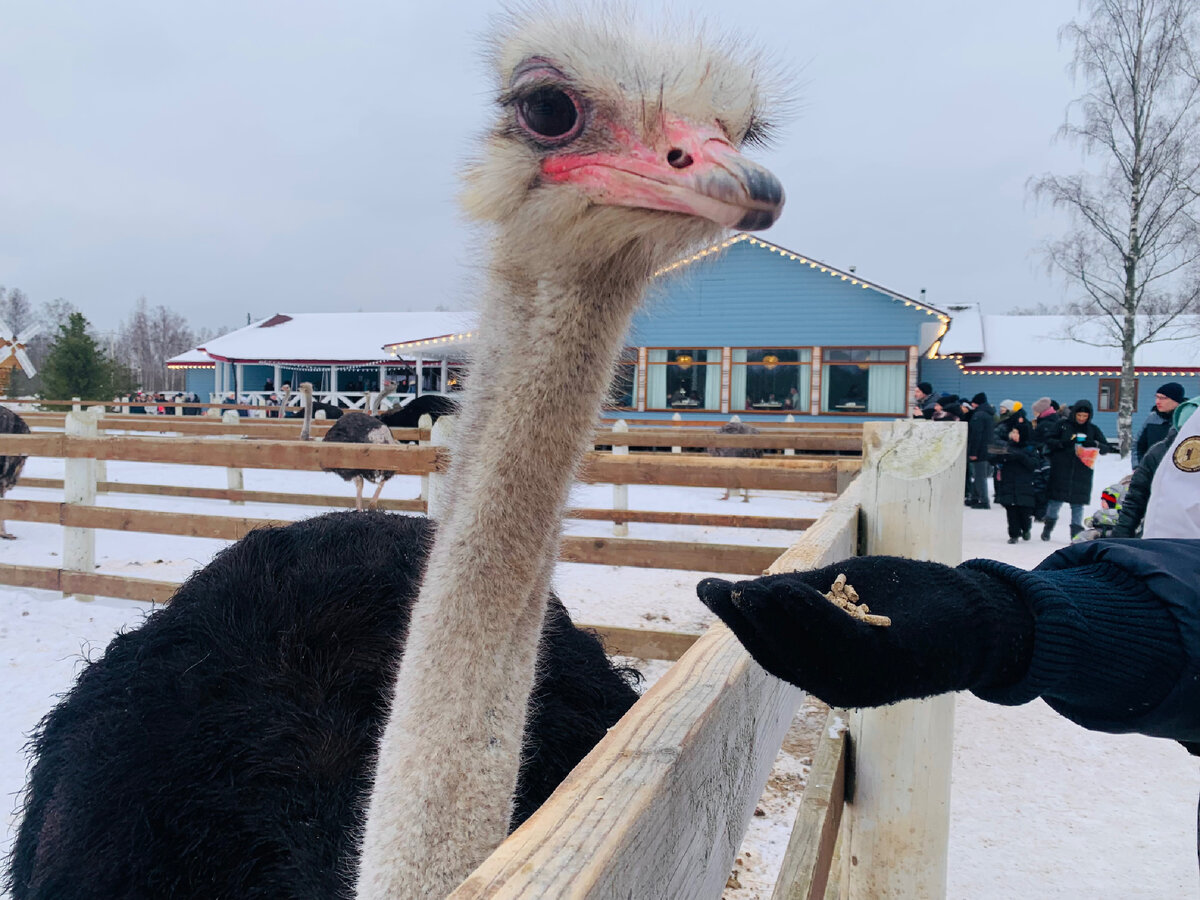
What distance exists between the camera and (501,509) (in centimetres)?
119

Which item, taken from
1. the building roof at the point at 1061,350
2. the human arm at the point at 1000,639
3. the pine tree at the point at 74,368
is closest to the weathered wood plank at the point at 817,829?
the human arm at the point at 1000,639

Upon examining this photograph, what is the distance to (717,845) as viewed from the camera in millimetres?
812

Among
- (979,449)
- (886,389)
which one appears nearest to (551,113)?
(979,449)

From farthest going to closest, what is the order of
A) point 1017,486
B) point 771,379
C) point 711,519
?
point 771,379, point 1017,486, point 711,519

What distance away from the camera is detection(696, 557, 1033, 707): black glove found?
2.27ft

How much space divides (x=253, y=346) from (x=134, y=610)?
26257 millimetres

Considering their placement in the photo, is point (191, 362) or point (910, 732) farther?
point (191, 362)

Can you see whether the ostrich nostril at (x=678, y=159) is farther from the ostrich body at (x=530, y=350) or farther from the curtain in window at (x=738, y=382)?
the curtain in window at (x=738, y=382)

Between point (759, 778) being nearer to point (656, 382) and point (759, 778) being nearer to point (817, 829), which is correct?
point (817, 829)

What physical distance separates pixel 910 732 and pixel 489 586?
3.84 ft

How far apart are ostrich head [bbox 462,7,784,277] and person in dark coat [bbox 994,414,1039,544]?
8272 mm

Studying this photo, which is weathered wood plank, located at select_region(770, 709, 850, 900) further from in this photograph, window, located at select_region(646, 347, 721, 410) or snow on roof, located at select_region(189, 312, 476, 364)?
snow on roof, located at select_region(189, 312, 476, 364)

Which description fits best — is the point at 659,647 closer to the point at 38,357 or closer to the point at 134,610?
the point at 134,610

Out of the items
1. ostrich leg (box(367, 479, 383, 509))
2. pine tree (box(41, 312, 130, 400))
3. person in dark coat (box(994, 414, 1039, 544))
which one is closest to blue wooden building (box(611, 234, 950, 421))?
person in dark coat (box(994, 414, 1039, 544))
